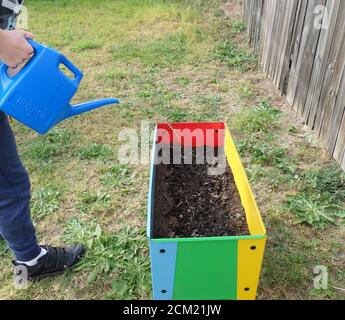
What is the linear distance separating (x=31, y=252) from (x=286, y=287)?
127 cm

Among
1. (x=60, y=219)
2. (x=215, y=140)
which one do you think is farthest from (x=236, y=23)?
(x=60, y=219)

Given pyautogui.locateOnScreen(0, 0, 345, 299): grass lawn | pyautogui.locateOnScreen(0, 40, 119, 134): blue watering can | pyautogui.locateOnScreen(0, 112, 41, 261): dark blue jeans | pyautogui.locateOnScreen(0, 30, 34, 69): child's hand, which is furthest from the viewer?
pyautogui.locateOnScreen(0, 0, 345, 299): grass lawn

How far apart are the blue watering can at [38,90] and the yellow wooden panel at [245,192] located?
0.90 metres

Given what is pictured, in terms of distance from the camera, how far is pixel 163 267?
1735 mm

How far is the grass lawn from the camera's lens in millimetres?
2143

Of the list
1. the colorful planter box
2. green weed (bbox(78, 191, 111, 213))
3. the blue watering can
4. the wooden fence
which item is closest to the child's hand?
the blue watering can

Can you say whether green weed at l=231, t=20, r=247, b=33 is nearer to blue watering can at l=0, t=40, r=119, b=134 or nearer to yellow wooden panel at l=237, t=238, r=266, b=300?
blue watering can at l=0, t=40, r=119, b=134

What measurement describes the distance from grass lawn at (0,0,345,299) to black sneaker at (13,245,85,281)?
0.04 metres

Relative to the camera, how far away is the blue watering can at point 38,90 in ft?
5.17

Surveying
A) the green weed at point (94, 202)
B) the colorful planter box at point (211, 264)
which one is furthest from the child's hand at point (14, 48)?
the green weed at point (94, 202)

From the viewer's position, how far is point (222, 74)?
397 cm

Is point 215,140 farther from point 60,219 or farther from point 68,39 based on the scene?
point 68,39

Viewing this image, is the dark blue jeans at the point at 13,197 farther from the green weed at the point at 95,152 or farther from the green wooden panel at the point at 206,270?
the green weed at the point at 95,152

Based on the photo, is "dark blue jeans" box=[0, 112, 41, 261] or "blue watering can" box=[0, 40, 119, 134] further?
"dark blue jeans" box=[0, 112, 41, 261]
